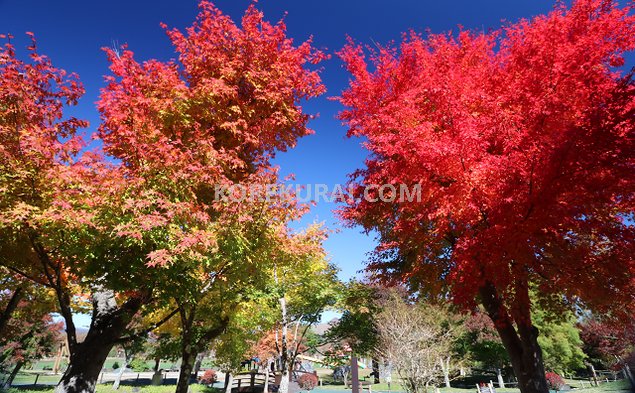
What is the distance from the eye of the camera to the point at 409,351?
14.2 metres

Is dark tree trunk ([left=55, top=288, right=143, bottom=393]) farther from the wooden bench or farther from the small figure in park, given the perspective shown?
the small figure in park

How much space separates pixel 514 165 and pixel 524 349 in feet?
16.3

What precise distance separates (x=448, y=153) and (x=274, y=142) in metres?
4.52

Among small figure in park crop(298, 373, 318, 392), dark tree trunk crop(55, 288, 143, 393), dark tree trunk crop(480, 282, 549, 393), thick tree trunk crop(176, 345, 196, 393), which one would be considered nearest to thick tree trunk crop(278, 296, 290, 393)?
thick tree trunk crop(176, 345, 196, 393)

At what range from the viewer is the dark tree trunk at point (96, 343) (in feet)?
21.8

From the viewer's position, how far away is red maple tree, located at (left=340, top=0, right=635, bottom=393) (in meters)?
6.41

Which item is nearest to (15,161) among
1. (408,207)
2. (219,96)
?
(219,96)

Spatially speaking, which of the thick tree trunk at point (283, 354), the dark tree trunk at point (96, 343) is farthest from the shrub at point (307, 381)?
the dark tree trunk at point (96, 343)

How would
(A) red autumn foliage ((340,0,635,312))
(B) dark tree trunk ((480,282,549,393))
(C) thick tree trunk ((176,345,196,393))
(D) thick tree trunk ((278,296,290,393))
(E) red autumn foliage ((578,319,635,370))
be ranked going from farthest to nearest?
(E) red autumn foliage ((578,319,635,370))
(D) thick tree trunk ((278,296,290,393))
(C) thick tree trunk ((176,345,196,393))
(B) dark tree trunk ((480,282,549,393))
(A) red autumn foliage ((340,0,635,312))

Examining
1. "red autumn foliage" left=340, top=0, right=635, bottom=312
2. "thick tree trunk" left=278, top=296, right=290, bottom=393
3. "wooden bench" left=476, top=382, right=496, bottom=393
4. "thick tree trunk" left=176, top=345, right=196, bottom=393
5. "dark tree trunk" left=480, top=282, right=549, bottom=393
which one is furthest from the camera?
"wooden bench" left=476, top=382, right=496, bottom=393

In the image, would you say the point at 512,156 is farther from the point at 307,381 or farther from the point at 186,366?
the point at 307,381

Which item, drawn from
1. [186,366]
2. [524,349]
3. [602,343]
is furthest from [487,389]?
[186,366]

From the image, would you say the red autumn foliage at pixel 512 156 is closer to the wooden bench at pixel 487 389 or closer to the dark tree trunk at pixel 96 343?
the dark tree trunk at pixel 96 343

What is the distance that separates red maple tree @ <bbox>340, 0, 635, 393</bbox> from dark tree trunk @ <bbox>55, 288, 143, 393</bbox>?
735 cm
